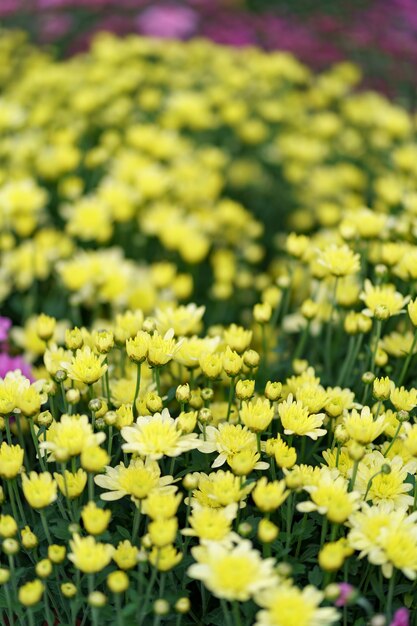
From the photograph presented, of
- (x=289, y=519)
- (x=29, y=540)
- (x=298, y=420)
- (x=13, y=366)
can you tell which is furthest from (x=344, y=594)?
(x=13, y=366)

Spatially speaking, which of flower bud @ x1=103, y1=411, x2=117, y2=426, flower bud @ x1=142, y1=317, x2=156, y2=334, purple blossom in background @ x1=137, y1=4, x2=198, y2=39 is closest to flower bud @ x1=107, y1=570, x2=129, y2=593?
flower bud @ x1=103, y1=411, x2=117, y2=426

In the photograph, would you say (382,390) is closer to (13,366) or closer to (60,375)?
(60,375)

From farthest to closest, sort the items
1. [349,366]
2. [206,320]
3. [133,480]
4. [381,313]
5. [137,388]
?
[206,320] → [349,366] → [381,313] → [137,388] → [133,480]

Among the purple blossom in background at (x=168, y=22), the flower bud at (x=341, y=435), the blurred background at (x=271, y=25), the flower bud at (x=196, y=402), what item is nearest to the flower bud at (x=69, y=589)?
the flower bud at (x=196, y=402)

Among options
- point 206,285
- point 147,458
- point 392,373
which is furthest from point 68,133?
point 147,458

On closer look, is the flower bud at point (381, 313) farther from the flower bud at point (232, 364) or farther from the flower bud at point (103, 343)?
the flower bud at point (103, 343)

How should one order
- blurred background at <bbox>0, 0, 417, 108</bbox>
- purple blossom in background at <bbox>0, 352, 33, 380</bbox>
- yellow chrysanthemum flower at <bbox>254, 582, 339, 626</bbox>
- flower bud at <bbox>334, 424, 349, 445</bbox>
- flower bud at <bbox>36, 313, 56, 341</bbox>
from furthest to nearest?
blurred background at <bbox>0, 0, 417, 108</bbox>, purple blossom in background at <bbox>0, 352, 33, 380</bbox>, flower bud at <bbox>36, 313, 56, 341</bbox>, flower bud at <bbox>334, 424, 349, 445</bbox>, yellow chrysanthemum flower at <bbox>254, 582, 339, 626</bbox>

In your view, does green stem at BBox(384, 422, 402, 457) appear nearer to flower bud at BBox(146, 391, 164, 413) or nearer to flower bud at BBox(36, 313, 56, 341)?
flower bud at BBox(146, 391, 164, 413)
